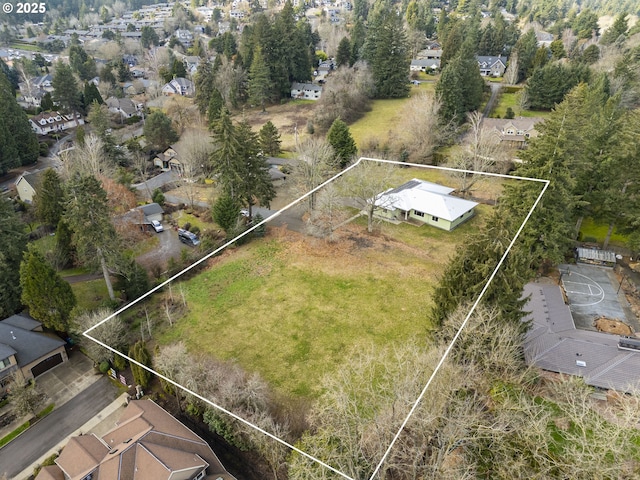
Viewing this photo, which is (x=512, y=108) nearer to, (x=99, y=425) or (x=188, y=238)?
(x=188, y=238)

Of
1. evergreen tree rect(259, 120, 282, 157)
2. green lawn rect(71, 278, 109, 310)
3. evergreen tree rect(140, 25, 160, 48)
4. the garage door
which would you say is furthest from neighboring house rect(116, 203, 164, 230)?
evergreen tree rect(140, 25, 160, 48)

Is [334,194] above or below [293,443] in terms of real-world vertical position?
above

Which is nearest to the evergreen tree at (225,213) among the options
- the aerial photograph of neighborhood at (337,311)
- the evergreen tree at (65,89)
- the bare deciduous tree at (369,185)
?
the aerial photograph of neighborhood at (337,311)

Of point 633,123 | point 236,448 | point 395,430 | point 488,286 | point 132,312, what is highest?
point 633,123

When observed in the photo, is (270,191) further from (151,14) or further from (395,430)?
(151,14)

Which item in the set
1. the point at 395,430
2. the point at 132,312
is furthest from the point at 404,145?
the point at 395,430

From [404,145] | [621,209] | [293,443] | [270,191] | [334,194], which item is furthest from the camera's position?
[404,145]
